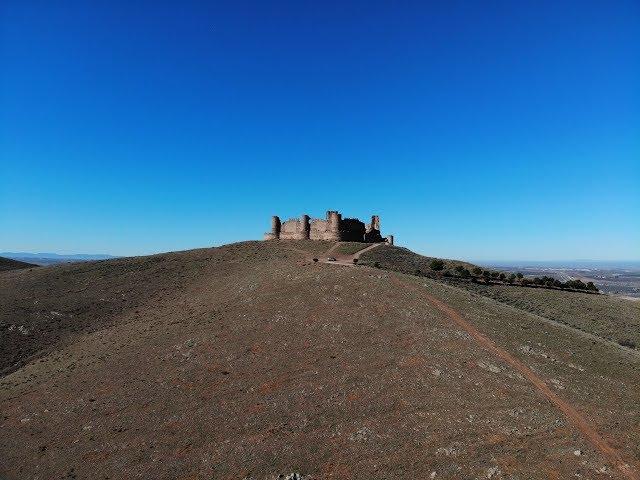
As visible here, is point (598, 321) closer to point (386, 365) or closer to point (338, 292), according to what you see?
point (338, 292)

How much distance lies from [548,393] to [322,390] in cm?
1099

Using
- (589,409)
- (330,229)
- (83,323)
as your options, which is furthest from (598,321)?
(83,323)

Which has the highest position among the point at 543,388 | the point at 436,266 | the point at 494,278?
the point at 436,266

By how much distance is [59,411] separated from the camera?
939 inches

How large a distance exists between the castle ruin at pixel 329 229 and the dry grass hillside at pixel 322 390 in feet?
74.2

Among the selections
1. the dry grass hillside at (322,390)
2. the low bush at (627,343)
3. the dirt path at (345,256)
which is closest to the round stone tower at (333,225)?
the dirt path at (345,256)

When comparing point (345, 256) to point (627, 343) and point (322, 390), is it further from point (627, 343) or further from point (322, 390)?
point (322, 390)

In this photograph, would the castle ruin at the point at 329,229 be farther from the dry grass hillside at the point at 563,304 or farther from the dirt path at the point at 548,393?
the dirt path at the point at 548,393

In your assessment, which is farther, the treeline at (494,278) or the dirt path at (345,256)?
the treeline at (494,278)

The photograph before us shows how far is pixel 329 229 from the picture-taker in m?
62.4

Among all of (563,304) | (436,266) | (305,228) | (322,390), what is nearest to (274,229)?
(305,228)

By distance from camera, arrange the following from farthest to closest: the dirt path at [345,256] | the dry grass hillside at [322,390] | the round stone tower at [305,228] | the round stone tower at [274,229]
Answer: the round stone tower at [274,229], the round stone tower at [305,228], the dirt path at [345,256], the dry grass hillside at [322,390]

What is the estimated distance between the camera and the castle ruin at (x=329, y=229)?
61.8m

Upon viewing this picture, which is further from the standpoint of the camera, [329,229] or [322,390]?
[329,229]
